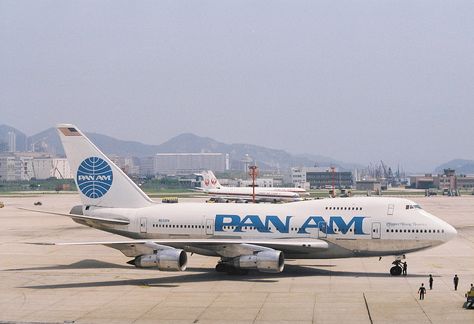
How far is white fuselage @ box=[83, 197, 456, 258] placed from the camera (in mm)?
45500

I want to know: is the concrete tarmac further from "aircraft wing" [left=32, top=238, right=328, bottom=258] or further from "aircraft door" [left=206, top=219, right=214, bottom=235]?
"aircraft door" [left=206, top=219, right=214, bottom=235]

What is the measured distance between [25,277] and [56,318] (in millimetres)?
13277

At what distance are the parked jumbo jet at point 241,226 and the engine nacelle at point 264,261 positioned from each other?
60 mm

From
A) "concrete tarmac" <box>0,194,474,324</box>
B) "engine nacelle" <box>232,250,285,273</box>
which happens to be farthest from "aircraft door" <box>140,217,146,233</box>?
"engine nacelle" <box>232,250,285,273</box>

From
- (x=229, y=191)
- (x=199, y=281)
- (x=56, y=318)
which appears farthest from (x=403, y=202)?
(x=229, y=191)

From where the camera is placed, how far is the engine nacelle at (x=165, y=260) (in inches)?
1690

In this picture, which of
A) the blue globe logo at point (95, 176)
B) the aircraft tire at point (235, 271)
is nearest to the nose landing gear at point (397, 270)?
the aircraft tire at point (235, 271)

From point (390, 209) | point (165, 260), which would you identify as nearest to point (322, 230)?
point (390, 209)

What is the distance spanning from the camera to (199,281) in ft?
145

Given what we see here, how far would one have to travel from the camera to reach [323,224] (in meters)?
46.4

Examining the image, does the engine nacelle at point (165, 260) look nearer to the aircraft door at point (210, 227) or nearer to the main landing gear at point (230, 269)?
→ the main landing gear at point (230, 269)

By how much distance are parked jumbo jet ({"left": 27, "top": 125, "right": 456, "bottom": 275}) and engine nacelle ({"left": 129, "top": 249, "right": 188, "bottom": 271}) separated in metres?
0.06

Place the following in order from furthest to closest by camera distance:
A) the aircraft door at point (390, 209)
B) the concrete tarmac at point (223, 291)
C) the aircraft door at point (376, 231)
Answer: the aircraft door at point (390, 209)
the aircraft door at point (376, 231)
the concrete tarmac at point (223, 291)

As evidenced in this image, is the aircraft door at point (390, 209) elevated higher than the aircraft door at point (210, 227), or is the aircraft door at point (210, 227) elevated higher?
the aircraft door at point (390, 209)
